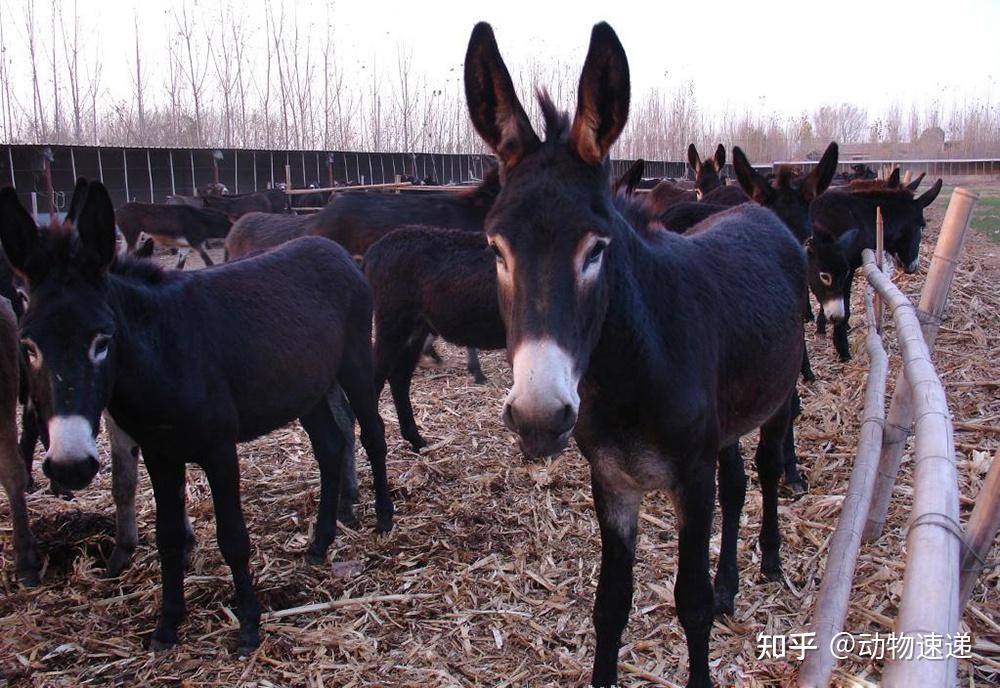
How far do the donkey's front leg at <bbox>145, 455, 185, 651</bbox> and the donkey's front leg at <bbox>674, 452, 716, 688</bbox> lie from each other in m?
2.33

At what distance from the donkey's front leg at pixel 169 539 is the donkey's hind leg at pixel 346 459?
1364 mm

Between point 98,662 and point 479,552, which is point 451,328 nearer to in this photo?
point 479,552

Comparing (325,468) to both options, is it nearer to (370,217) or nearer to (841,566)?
(841,566)

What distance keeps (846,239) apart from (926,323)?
4.55 m

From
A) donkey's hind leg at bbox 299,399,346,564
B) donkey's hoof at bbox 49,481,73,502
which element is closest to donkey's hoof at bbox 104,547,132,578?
donkey's hind leg at bbox 299,399,346,564

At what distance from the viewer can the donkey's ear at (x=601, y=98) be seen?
210cm

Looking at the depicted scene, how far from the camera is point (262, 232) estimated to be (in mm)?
8648

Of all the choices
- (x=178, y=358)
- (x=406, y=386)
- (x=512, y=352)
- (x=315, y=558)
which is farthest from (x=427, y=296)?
(x=512, y=352)

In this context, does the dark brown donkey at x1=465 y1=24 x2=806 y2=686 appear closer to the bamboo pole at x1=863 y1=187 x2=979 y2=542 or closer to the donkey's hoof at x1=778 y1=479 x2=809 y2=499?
the bamboo pole at x1=863 y1=187 x2=979 y2=542

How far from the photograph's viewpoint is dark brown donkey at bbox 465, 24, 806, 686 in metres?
1.92

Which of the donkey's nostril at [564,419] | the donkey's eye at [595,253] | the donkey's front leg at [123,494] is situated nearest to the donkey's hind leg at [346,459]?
the donkey's front leg at [123,494]

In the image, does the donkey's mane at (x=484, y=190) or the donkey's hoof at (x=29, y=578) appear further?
the donkey's hoof at (x=29, y=578)

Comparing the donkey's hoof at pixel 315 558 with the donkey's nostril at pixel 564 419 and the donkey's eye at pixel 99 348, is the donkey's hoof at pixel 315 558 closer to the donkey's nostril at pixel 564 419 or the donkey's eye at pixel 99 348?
the donkey's eye at pixel 99 348

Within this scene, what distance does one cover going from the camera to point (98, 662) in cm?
341
